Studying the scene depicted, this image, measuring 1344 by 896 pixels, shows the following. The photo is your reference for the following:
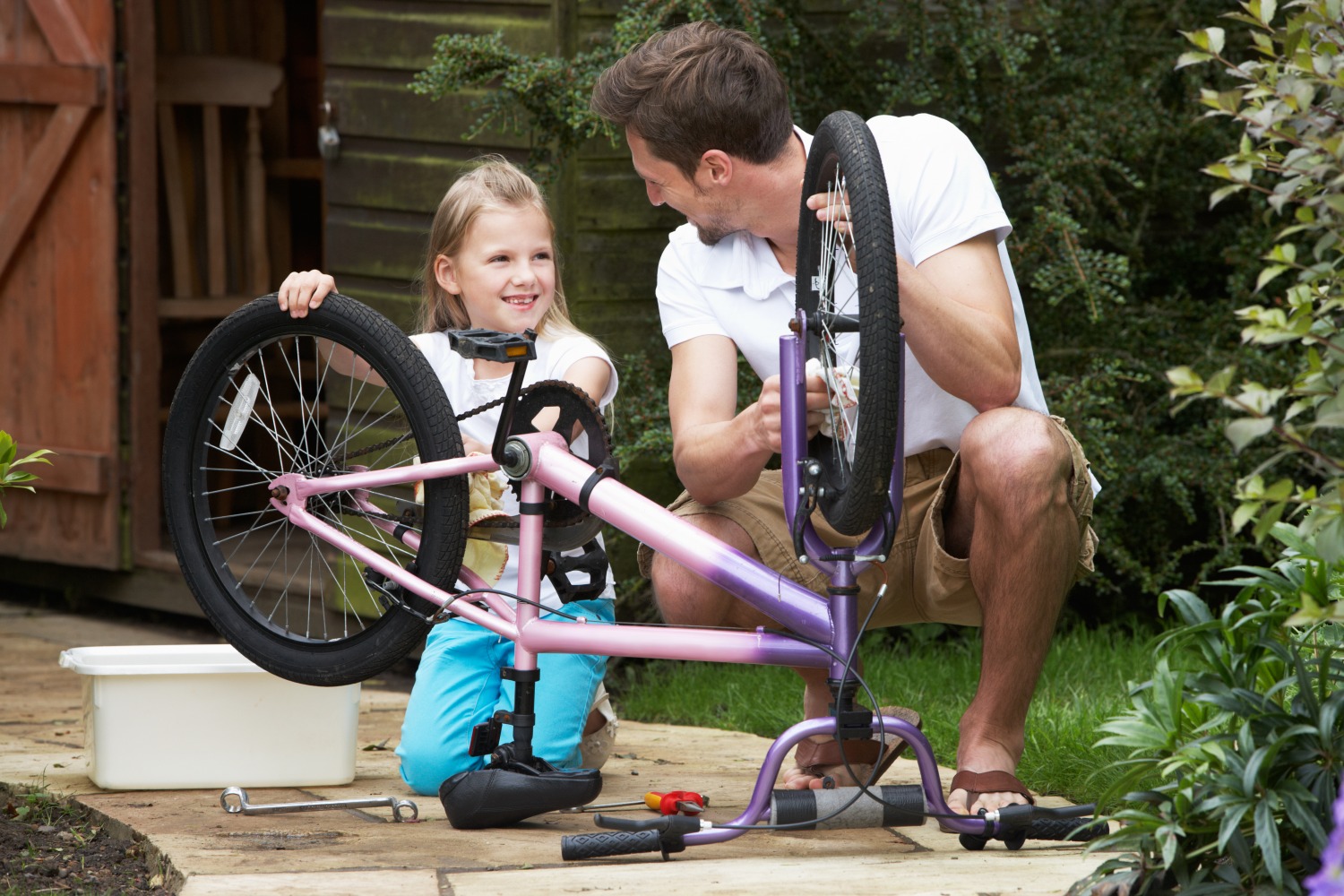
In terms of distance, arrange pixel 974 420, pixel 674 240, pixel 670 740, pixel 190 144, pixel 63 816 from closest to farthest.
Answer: pixel 974 420 < pixel 63 816 < pixel 674 240 < pixel 670 740 < pixel 190 144

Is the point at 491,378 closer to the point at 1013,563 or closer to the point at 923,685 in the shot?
the point at 1013,563

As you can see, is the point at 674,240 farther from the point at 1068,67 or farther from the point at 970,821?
the point at 1068,67

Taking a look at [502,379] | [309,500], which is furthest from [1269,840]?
[309,500]

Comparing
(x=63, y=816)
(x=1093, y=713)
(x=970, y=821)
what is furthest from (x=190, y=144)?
(x=970, y=821)

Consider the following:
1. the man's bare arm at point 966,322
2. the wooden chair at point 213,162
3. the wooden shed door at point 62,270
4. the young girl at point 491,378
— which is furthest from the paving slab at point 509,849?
the wooden chair at point 213,162

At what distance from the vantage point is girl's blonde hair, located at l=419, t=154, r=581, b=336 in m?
2.77

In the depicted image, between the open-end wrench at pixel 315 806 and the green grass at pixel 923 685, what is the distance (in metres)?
1.04

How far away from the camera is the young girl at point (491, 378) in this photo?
8.47 feet

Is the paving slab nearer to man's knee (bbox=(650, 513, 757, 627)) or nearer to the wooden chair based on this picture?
man's knee (bbox=(650, 513, 757, 627))

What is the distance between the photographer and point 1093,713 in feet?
9.11

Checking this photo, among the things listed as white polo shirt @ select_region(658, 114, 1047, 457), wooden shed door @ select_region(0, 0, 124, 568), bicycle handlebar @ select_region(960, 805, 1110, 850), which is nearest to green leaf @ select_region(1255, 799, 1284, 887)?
bicycle handlebar @ select_region(960, 805, 1110, 850)

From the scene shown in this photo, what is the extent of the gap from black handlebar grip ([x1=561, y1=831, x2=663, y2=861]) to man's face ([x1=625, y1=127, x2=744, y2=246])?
0.98 metres

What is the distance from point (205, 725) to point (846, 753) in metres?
1.07

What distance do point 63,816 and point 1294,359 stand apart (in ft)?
9.56
